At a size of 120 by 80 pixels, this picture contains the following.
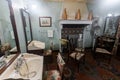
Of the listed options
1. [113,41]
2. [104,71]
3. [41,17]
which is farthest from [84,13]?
[104,71]

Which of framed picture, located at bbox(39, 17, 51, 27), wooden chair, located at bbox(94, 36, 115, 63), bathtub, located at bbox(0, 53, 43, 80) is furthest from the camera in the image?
framed picture, located at bbox(39, 17, 51, 27)

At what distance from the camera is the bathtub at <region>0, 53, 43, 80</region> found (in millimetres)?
1194

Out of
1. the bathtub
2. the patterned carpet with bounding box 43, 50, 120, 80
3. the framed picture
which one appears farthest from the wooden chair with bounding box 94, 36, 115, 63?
the bathtub

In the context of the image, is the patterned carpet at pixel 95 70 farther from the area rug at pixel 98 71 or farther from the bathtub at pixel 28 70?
the bathtub at pixel 28 70

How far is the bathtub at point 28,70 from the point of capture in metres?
1.19

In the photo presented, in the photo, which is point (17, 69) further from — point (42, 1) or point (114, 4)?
point (114, 4)

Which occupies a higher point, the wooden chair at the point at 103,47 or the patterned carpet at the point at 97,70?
the wooden chair at the point at 103,47

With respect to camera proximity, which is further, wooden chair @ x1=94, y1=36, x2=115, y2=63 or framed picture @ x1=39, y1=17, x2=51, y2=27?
framed picture @ x1=39, y1=17, x2=51, y2=27

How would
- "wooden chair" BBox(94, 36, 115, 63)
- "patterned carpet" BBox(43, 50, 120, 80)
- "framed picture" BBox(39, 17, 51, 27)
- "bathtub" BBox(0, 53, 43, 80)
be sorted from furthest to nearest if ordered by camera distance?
"framed picture" BBox(39, 17, 51, 27), "wooden chair" BBox(94, 36, 115, 63), "patterned carpet" BBox(43, 50, 120, 80), "bathtub" BBox(0, 53, 43, 80)

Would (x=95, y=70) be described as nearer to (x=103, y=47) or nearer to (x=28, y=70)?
(x=103, y=47)

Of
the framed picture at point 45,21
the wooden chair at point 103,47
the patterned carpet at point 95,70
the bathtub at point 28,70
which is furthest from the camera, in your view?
the framed picture at point 45,21

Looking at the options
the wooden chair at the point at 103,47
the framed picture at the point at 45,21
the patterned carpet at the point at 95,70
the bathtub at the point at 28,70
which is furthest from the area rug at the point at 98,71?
the framed picture at the point at 45,21

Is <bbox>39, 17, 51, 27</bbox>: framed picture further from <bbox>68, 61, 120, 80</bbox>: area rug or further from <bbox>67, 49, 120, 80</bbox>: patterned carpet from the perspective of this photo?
<bbox>68, 61, 120, 80</bbox>: area rug

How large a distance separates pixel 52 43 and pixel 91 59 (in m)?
1.79
